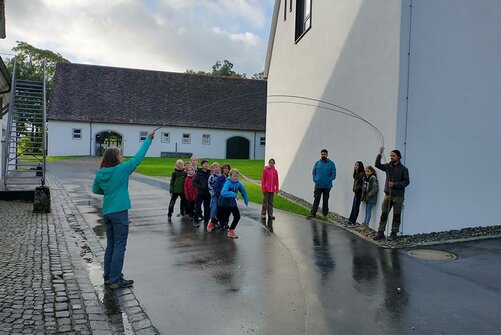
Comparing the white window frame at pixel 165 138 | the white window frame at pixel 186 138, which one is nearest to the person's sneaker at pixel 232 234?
the white window frame at pixel 165 138

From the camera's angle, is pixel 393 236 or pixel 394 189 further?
pixel 393 236

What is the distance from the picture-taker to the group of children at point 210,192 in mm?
9453

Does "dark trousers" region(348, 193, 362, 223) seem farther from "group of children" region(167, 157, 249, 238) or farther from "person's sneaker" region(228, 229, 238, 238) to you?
"person's sneaker" region(228, 229, 238, 238)

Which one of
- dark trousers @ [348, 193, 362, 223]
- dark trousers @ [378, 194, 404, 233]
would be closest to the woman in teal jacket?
dark trousers @ [378, 194, 404, 233]

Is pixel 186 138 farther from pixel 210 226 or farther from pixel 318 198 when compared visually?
pixel 210 226

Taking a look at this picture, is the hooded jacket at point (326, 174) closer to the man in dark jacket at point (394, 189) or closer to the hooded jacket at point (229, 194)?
the man in dark jacket at point (394, 189)

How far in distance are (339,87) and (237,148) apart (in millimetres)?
33672

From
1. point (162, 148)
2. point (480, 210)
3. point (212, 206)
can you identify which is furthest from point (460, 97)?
point (162, 148)

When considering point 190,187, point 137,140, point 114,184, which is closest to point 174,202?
point 190,187

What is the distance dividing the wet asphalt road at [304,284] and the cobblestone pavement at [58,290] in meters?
0.33

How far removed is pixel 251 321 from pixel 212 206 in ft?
17.4

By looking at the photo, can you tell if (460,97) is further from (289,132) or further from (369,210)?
(289,132)

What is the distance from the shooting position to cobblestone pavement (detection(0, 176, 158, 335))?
4.63 meters

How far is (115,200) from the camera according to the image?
5852mm
